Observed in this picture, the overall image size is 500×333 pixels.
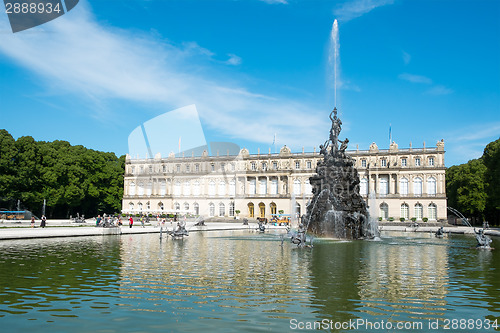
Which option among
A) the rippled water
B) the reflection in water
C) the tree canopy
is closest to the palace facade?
the tree canopy

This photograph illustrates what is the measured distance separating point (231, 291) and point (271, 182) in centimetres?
7971

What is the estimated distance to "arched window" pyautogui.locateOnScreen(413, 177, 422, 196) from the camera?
80.3 metres

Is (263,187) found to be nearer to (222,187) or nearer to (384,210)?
(222,187)

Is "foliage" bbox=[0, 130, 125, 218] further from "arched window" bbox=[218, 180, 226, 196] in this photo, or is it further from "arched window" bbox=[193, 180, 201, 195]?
"arched window" bbox=[218, 180, 226, 196]

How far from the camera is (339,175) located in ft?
98.3

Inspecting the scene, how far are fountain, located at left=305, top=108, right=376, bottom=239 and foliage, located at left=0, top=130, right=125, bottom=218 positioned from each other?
43.3 meters

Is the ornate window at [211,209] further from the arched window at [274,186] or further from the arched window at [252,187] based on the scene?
Result: the arched window at [274,186]

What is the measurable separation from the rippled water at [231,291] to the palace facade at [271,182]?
57.4 meters

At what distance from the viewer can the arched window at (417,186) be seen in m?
80.3

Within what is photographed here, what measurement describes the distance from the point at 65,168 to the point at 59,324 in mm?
63218

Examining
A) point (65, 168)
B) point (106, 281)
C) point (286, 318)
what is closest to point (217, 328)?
point (286, 318)

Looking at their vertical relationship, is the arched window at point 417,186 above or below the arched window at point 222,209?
above

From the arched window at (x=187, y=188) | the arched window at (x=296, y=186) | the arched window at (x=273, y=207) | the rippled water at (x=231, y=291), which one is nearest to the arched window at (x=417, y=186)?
the arched window at (x=296, y=186)

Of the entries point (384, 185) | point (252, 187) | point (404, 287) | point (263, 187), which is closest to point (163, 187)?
point (252, 187)
